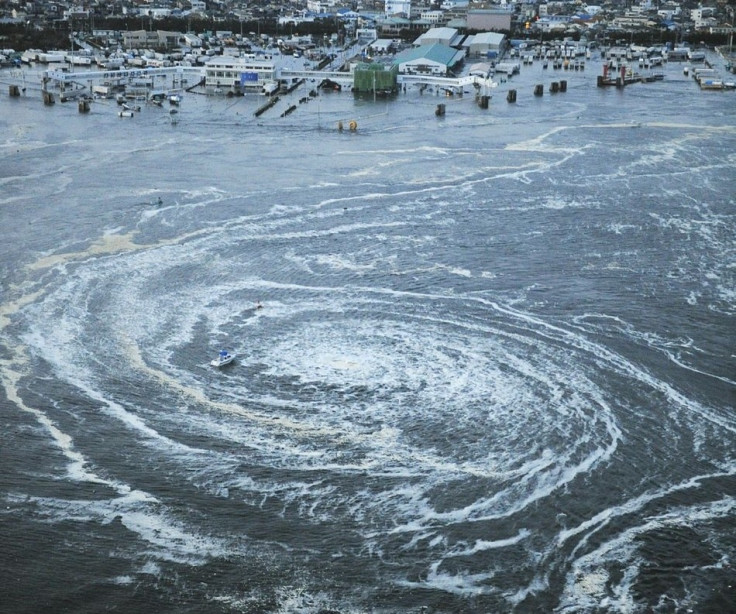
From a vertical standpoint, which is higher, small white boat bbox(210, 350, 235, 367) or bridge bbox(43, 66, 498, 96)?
bridge bbox(43, 66, 498, 96)

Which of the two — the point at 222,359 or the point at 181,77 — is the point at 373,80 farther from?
the point at 222,359

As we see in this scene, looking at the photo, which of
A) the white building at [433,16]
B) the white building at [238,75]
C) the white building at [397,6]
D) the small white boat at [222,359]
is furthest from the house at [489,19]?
the small white boat at [222,359]

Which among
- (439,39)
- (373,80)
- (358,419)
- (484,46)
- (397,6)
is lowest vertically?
(358,419)

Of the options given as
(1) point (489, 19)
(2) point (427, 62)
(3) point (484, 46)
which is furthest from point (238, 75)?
(1) point (489, 19)

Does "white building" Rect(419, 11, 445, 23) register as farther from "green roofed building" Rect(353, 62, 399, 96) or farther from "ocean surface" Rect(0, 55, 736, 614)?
"ocean surface" Rect(0, 55, 736, 614)

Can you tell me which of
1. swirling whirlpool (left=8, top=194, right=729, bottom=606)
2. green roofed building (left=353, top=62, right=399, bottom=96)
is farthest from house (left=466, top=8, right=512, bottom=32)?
swirling whirlpool (left=8, top=194, right=729, bottom=606)

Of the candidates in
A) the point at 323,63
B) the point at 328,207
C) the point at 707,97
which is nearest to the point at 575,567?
the point at 328,207
